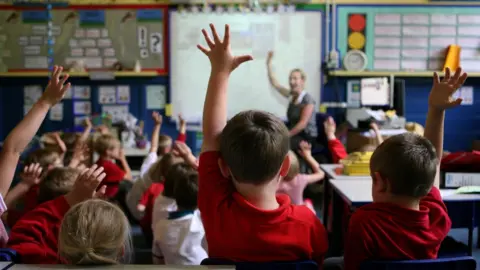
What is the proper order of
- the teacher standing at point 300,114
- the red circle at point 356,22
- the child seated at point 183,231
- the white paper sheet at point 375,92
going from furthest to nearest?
the red circle at point 356,22 < the white paper sheet at point 375,92 < the teacher standing at point 300,114 < the child seated at point 183,231

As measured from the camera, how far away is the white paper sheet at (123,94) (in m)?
6.29

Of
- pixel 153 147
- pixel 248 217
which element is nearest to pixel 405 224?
pixel 248 217

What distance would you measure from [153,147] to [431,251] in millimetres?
2562

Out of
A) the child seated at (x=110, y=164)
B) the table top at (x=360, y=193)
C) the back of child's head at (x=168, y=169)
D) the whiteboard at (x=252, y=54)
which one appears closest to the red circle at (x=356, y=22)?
the whiteboard at (x=252, y=54)

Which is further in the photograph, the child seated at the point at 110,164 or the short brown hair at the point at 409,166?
the child seated at the point at 110,164

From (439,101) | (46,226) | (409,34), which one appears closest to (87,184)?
(46,226)

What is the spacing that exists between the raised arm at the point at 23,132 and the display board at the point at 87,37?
4.50 m

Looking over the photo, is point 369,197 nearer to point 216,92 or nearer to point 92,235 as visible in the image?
point 216,92

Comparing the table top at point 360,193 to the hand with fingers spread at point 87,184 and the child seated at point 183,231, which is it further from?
the hand with fingers spread at point 87,184

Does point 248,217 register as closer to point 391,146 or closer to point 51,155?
point 391,146

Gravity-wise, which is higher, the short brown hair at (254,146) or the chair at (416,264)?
the short brown hair at (254,146)

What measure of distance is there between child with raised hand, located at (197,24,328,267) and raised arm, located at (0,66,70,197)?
59cm

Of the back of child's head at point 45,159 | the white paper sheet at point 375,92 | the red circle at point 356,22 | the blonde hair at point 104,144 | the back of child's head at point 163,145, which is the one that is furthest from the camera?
the red circle at point 356,22

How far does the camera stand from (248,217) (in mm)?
1394
